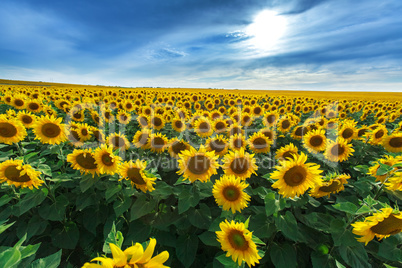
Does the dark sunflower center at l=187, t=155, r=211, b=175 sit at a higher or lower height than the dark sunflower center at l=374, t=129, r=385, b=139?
lower

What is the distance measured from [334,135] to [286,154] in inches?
116

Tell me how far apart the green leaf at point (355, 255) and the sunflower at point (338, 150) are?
2.53 m

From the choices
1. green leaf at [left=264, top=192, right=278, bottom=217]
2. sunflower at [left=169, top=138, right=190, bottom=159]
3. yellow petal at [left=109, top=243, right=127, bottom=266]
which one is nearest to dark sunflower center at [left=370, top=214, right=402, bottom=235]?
green leaf at [left=264, top=192, right=278, bottom=217]

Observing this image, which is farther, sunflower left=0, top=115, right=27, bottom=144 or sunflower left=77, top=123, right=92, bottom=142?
sunflower left=77, top=123, right=92, bottom=142

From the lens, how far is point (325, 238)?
3.16 m

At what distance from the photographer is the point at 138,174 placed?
3.11 m

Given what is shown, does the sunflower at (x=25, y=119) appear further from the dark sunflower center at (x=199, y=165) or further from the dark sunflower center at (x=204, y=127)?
the dark sunflower center at (x=199, y=165)

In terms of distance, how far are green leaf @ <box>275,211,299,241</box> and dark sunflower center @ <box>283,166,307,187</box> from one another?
19.1 inches

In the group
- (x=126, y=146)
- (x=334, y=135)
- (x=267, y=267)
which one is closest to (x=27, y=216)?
(x=126, y=146)

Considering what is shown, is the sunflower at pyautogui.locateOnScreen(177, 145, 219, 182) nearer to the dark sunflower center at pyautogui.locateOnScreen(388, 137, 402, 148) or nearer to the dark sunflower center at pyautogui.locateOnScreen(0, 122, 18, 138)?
the dark sunflower center at pyautogui.locateOnScreen(0, 122, 18, 138)

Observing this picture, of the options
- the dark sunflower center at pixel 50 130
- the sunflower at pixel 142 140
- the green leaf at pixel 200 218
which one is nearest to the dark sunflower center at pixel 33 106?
the dark sunflower center at pixel 50 130

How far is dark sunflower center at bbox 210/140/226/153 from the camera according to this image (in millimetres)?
4769

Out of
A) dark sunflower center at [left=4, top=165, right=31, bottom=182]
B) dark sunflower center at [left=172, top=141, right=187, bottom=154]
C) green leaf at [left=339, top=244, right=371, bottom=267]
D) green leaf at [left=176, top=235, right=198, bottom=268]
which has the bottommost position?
green leaf at [left=176, top=235, right=198, bottom=268]

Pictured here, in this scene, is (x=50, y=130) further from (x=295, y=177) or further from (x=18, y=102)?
(x=18, y=102)
